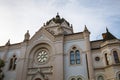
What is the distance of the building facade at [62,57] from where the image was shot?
2222 centimetres

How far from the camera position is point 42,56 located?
2831 cm

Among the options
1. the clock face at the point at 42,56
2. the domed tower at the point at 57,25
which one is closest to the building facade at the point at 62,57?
the clock face at the point at 42,56

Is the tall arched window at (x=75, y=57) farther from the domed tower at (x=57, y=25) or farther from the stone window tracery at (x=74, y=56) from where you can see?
the domed tower at (x=57, y=25)

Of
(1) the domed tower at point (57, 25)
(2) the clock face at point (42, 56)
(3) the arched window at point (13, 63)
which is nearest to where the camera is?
(2) the clock face at point (42, 56)

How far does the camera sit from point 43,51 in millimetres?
28875

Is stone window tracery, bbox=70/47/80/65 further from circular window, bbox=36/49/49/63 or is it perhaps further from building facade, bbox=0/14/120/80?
circular window, bbox=36/49/49/63

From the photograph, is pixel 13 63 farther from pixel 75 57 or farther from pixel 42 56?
pixel 75 57

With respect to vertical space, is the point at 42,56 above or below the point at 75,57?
above

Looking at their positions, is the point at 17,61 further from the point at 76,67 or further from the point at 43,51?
the point at 76,67

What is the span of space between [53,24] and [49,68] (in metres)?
14.2

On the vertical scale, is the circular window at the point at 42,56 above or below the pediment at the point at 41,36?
below

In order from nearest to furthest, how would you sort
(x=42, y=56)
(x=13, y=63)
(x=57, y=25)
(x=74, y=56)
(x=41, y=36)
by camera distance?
(x=74, y=56), (x=42, y=56), (x=41, y=36), (x=13, y=63), (x=57, y=25)

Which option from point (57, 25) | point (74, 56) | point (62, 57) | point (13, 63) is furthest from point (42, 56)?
point (57, 25)

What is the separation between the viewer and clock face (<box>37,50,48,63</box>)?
90.9ft
